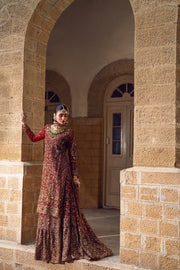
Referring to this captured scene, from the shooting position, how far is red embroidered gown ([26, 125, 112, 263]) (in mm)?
3809

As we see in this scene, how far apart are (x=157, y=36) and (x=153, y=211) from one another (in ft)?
6.01

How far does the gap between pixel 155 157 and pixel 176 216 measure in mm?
627

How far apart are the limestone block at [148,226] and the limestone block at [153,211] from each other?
51 mm

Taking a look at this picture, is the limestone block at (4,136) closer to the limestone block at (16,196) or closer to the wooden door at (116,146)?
the limestone block at (16,196)

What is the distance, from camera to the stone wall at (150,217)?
131 inches

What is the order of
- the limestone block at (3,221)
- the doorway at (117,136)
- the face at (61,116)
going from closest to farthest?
the face at (61,116), the limestone block at (3,221), the doorway at (117,136)

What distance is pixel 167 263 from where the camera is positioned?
334 cm

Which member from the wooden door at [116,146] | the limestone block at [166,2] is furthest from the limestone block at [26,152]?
the wooden door at [116,146]

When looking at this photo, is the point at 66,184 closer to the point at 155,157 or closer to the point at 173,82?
the point at 155,157

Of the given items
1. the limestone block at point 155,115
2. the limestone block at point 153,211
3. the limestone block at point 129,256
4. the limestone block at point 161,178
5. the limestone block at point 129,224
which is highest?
the limestone block at point 155,115

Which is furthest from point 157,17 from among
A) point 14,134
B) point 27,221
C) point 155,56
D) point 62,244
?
point 27,221

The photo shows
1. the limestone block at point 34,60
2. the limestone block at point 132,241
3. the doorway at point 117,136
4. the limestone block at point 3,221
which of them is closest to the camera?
the limestone block at point 132,241

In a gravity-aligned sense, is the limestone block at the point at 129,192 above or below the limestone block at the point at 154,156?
below

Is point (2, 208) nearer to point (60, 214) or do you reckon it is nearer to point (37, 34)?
point (60, 214)
